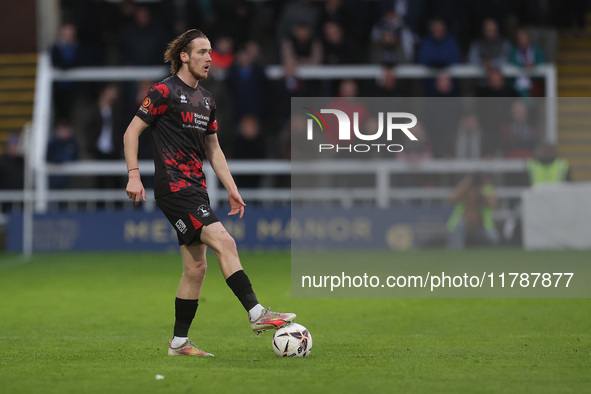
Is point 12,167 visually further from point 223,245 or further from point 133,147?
point 223,245

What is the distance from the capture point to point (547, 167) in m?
17.6

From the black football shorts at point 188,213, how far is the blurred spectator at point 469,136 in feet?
34.7

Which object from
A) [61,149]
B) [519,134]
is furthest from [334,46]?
[61,149]

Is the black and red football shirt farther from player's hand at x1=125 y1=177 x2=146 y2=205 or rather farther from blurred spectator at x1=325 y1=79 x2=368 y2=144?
blurred spectator at x1=325 y1=79 x2=368 y2=144

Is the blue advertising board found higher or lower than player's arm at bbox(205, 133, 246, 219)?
lower

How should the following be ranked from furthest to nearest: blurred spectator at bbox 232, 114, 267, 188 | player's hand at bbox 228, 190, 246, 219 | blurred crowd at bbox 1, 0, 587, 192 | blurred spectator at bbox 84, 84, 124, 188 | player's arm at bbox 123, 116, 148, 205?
blurred spectator at bbox 84, 84, 124, 188 → blurred spectator at bbox 232, 114, 267, 188 → blurred crowd at bbox 1, 0, 587, 192 → player's hand at bbox 228, 190, 246, 219 → player's arm at bbox 123, 116, 148, 205

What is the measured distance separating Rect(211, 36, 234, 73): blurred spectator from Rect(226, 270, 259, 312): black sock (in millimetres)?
12302

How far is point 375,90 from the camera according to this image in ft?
63.2

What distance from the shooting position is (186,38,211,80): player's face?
7568mm

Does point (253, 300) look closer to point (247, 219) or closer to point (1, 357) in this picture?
point (1, 357)

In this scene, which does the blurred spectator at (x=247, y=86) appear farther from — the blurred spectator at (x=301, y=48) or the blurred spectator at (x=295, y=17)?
the blurred spectator at (x=295, y=17)

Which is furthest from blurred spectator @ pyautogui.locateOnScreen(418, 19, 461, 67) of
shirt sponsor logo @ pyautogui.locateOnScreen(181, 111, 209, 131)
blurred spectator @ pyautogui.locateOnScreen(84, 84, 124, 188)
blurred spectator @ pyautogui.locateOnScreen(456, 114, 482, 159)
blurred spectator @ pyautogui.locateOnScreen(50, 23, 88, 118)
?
shirt sponsor logo @ pyautogui.locateOnScreen(181, 111, 209, 131)

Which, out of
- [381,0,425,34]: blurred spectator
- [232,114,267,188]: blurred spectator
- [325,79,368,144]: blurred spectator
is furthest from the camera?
[381,0,425,34]: blurred spectator

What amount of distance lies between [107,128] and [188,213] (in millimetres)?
12216
